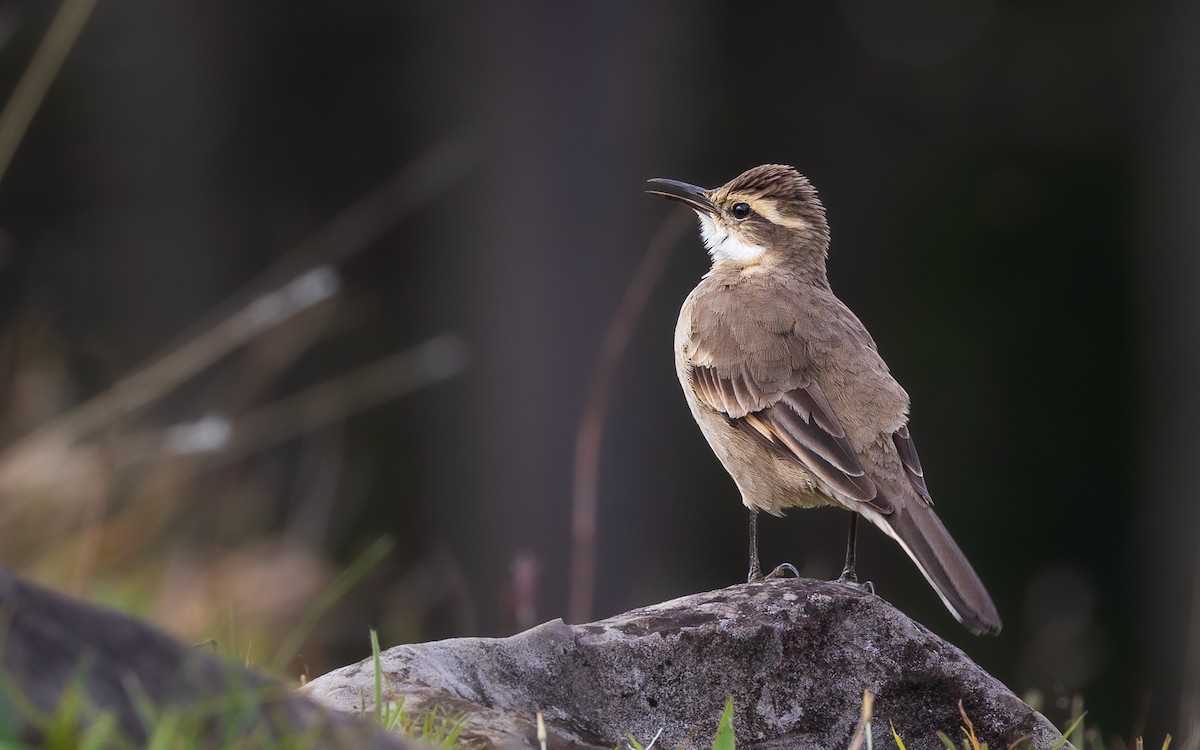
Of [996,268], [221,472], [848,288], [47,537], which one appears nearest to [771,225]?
[47,537]

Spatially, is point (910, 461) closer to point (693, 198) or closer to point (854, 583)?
point (854, 583)

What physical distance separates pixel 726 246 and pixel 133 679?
4.01 m

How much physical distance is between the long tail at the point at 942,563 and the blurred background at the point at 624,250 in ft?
18.9

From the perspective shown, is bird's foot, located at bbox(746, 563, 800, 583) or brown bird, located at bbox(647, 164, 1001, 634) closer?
brown bird, located at bbox(647, 164, 1001, 634)

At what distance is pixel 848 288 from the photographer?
51.1 feet

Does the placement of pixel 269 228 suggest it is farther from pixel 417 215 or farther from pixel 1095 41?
pixel 1095 41

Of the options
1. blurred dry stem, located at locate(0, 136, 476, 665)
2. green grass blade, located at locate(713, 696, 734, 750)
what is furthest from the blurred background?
green grass blade, located at locate(713, 696, 734, 750)

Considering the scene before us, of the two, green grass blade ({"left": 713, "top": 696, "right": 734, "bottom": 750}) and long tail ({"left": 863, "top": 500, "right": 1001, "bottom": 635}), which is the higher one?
green grass blade ({"left": 713, "top": 696, "right": 734, "bottom": 750})

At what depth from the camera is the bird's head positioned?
6031 mm

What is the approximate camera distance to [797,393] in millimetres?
5008

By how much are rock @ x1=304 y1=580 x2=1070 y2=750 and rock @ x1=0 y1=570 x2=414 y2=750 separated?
0.74 meters

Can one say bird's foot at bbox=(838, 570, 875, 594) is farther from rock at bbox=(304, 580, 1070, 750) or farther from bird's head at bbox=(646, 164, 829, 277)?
bird's head at bbox=(646, 164, 829, 277)

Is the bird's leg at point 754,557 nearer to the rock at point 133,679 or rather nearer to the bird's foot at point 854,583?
the bird's foot at point 854,583

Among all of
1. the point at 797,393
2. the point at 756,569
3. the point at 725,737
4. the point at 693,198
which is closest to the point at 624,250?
the point at 693,198
